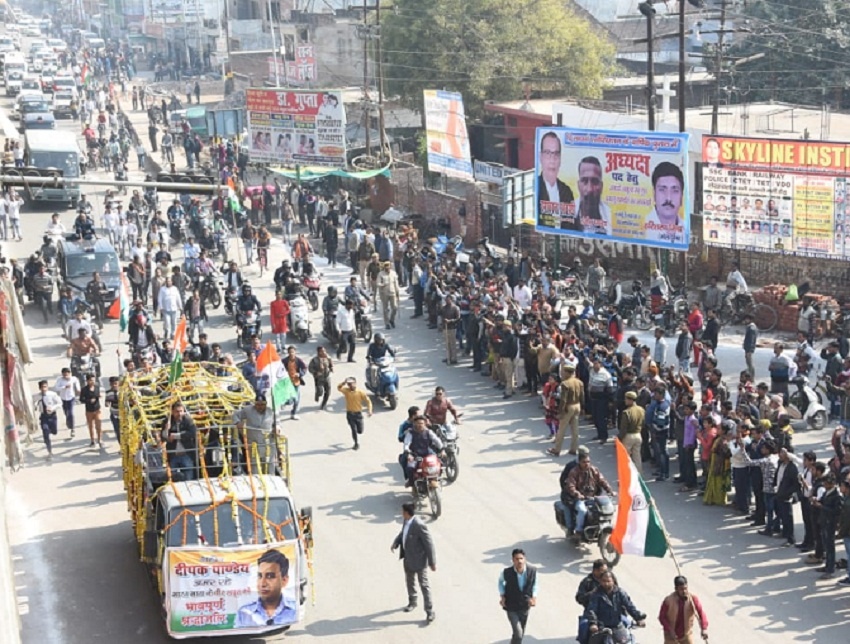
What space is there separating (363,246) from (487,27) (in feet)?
84.6

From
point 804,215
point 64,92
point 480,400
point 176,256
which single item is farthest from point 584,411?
point 64,92

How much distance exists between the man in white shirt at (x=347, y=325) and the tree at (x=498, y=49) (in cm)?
3086

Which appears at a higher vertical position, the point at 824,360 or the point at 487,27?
the point at 487,27

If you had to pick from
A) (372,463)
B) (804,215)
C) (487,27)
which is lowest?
(372,463)

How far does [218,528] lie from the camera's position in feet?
51.1

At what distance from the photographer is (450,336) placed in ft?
90.7

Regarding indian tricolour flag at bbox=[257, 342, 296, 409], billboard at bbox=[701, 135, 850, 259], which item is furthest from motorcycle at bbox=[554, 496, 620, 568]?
billboard at bbox=[701, 135, 850, 259]

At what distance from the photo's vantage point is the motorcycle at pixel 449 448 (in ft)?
67.8

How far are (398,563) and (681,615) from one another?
16.0ft

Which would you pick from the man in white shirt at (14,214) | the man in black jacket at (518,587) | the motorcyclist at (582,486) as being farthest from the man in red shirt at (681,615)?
the man in white shirt at (14,214)

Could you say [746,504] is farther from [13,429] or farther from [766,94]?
[766,94]

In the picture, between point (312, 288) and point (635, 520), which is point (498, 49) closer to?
point (312, 288)

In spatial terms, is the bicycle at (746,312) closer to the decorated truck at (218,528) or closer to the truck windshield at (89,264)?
the truck windshield at (89,264)

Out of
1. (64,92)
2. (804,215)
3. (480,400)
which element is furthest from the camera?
(64,92)
